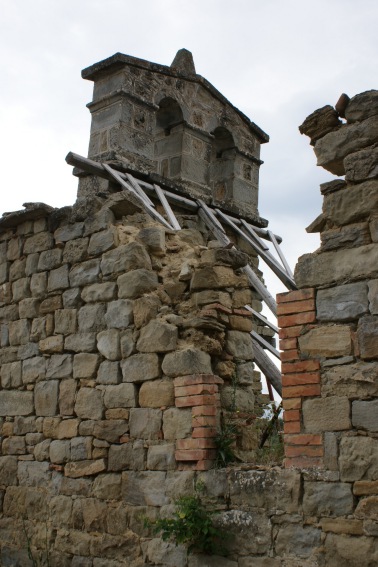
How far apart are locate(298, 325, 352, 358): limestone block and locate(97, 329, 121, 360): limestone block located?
75.2 inches

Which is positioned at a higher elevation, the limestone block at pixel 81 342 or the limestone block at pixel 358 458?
the limestone block at pixel 81 342

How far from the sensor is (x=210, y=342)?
545cm

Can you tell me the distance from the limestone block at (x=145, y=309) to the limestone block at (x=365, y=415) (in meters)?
2.04

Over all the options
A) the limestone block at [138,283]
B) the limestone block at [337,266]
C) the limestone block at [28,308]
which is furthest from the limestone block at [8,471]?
the limestone block at [337,266]

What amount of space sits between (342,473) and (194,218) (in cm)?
521

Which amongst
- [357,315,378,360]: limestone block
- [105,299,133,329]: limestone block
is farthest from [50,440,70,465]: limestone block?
[357,315,378,360]: limestone block

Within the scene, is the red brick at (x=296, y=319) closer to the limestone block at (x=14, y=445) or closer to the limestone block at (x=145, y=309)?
the limestone block at (x=145, y=309)

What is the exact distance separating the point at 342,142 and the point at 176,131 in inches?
220

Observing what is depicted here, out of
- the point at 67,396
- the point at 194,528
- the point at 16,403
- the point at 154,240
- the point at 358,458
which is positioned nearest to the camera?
the point at 358,458

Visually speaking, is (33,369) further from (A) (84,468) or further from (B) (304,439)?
(B) (304,439)

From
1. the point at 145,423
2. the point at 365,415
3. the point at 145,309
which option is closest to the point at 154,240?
the point at 145,309

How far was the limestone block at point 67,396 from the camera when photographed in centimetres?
624

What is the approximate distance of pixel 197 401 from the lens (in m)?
5.20

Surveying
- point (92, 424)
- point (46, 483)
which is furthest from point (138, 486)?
point (46, 483)
